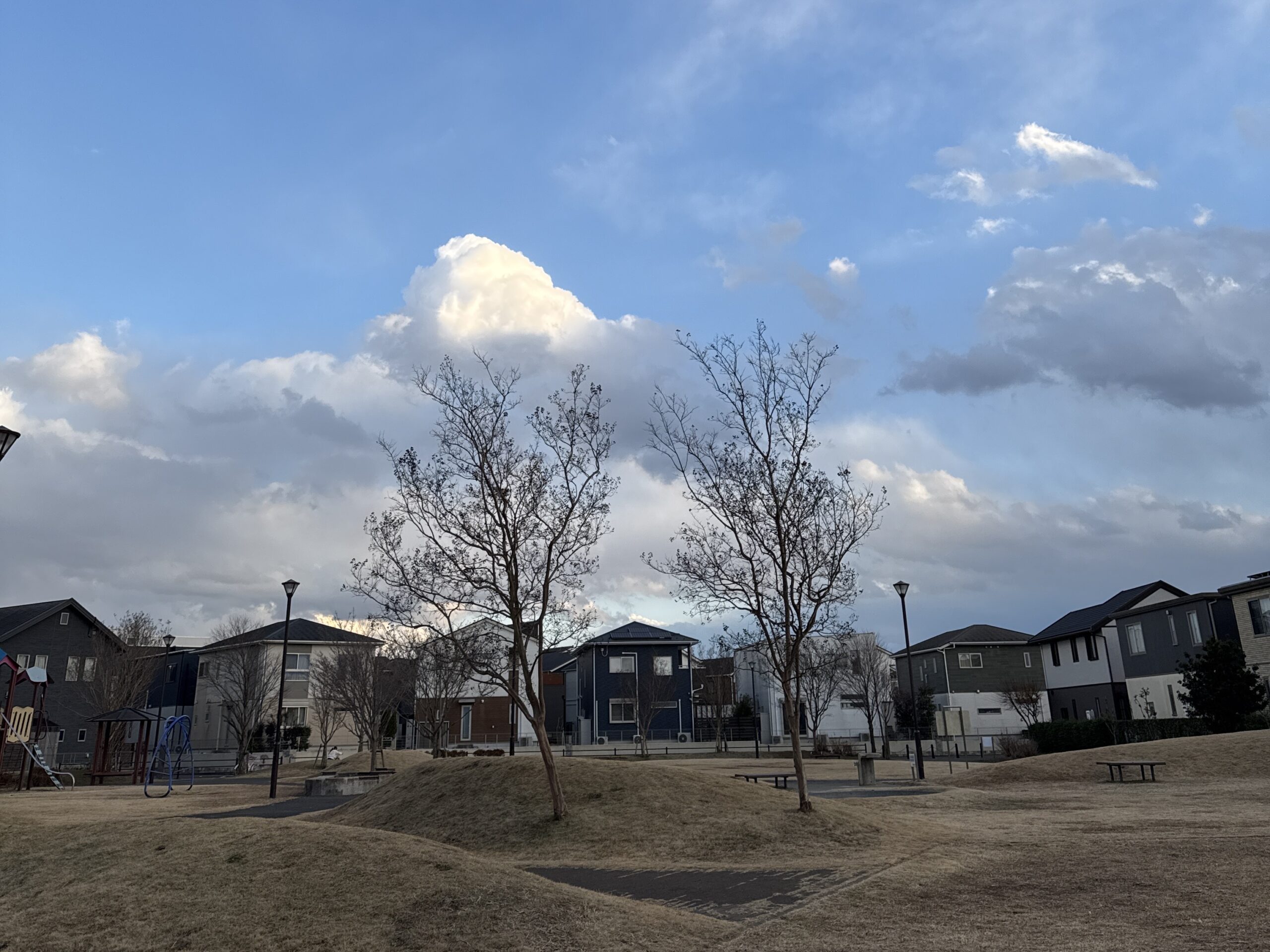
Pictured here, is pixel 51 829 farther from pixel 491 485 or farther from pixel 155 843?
pixel 491 485

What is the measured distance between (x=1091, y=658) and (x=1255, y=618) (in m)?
16.9

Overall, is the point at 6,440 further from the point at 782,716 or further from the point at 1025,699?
the point at 782,716

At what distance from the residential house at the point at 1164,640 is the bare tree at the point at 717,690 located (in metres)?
24.0

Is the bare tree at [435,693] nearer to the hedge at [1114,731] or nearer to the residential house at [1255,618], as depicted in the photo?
the hedge at [1114,731]

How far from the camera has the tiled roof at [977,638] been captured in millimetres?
64000

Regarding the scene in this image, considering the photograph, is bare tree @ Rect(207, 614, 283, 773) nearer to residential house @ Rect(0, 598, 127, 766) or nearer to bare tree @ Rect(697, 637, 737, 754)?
residential house @ Rect(0, 598, 127, 766)

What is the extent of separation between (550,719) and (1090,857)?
2735 inches

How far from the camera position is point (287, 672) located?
6456cm

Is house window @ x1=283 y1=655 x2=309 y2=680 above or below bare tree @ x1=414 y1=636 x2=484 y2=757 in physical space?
above

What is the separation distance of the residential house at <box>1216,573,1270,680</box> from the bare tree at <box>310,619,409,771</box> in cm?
3887

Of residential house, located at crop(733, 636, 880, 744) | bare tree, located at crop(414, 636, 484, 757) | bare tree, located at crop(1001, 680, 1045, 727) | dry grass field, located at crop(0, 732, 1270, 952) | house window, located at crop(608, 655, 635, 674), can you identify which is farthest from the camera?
residential house, located at crop(733, 636, 880, 744)

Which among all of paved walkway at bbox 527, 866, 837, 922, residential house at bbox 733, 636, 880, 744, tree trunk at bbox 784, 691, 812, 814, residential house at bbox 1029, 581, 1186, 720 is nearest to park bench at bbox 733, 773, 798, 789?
tree trunk at bbox 784, 691, 812, 814

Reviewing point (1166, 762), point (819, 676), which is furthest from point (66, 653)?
point (1166, 762)

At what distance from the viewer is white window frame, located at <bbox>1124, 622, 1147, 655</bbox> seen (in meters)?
49.4
